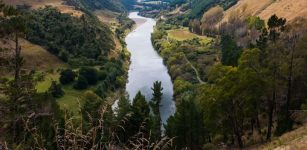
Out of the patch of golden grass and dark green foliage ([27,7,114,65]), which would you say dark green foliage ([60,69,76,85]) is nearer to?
dark green foliage ([27,7,114,65])

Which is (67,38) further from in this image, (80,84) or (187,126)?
(187,126)

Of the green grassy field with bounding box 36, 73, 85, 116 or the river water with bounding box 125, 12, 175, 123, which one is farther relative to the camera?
the river water with bounding box 125, 12, 175, 123

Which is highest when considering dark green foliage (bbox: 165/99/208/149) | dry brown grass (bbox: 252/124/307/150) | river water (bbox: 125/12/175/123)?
dry brown grass (bbox: 252/124/307/150)

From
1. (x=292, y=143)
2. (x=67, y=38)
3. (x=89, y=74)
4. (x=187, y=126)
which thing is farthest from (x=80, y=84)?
(x=292, y=143)

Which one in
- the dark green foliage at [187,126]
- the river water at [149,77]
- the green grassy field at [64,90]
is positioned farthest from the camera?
the river water at [149,77]

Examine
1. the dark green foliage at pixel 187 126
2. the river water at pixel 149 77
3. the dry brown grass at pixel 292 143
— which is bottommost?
the river water at pixel 149 77

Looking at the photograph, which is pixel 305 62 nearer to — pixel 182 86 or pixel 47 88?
pixel 182 86

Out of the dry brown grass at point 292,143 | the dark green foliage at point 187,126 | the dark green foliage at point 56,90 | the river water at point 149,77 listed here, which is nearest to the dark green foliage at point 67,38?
the river water at point 149,77

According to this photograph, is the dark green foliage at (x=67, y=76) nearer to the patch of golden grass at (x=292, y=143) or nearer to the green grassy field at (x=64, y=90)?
the green grassy field at (x=64, y=90)

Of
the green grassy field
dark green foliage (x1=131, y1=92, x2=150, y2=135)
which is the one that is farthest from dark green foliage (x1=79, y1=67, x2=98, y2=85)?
dark green foliage (x1=131, y1=92, x2=150, y2=135)

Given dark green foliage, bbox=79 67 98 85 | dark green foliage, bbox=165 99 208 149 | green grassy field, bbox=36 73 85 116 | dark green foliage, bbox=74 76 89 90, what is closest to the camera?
dark green foliage, bbox=165 99 208 149
